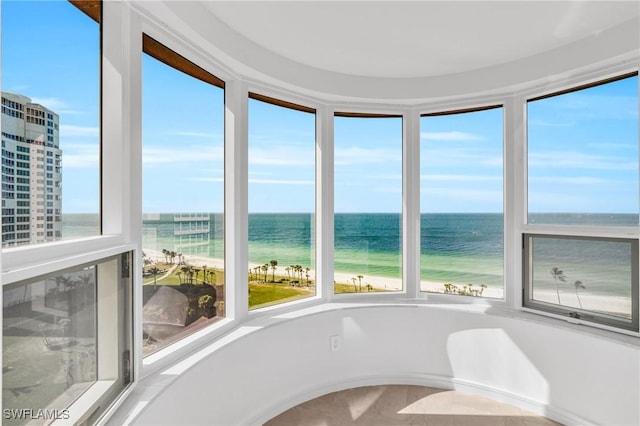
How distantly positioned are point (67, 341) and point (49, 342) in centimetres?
9

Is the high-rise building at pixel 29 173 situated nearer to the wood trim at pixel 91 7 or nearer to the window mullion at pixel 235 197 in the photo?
the wood trim at pixel 91 7

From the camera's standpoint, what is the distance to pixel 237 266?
2529mm

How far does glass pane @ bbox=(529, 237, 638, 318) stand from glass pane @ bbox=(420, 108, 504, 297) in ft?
1.06

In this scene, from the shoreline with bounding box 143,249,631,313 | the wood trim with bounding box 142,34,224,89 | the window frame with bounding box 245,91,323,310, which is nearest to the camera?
the wood trim with bounding box 142,34,224,89

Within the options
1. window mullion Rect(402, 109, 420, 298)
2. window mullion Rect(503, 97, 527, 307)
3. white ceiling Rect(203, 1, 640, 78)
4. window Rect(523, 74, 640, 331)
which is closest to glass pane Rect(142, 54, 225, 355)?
white ceiling Rect(203, 1, 640, 78)

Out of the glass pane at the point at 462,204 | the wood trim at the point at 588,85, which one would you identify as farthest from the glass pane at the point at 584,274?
the wood trim at the point at 588,85

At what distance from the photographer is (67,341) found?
1248 mm

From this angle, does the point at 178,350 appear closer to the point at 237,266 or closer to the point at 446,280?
the point at 237,266

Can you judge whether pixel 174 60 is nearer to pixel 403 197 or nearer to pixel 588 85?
pixel 403 197

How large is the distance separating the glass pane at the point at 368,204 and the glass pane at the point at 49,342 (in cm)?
213

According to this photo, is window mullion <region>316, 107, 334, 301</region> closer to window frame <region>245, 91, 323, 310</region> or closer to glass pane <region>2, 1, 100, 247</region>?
window frame <region>245, 91, 323, 310</region>

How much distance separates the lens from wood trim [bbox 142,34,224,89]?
1.91 m

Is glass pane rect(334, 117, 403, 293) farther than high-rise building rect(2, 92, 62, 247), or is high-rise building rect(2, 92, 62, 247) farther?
glass pane rect(334, 117, 403, 293)

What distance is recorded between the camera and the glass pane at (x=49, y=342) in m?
1.02
